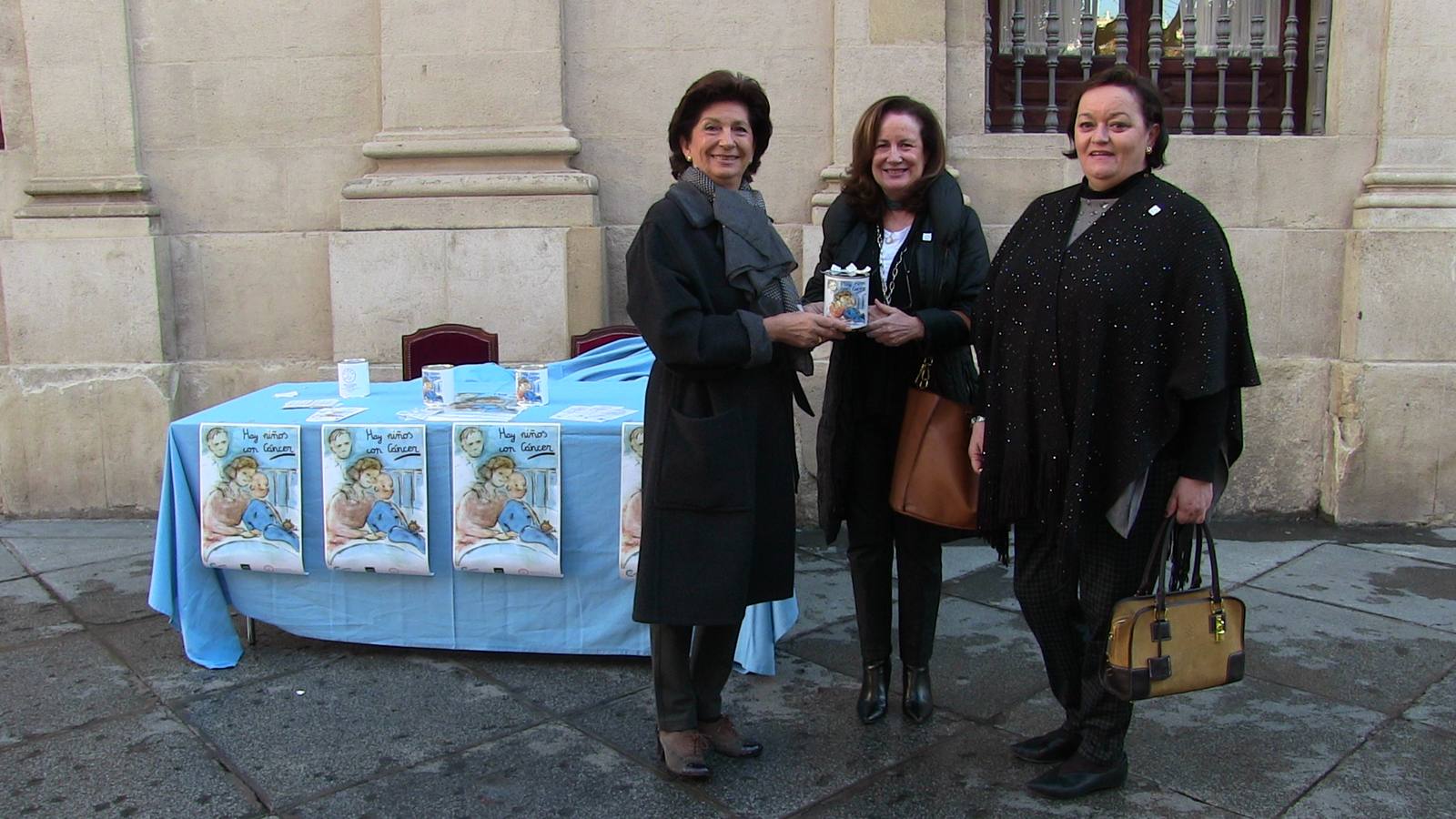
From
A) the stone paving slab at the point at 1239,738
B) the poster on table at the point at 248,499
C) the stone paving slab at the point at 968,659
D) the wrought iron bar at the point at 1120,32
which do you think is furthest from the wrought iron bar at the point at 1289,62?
the poster on table at the point at 248,499

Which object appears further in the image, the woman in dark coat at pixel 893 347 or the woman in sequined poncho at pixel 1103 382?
the woman in dark coat at pixel 893 347

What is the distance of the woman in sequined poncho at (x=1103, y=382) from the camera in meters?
2.78

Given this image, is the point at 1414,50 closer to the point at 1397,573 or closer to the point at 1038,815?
the point at 1397,573

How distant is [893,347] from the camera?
3.36m

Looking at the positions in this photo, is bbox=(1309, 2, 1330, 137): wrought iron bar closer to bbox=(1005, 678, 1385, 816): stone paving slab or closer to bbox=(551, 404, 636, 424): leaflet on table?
bbox=(1005, 678, 1385, 816): stone paving slab

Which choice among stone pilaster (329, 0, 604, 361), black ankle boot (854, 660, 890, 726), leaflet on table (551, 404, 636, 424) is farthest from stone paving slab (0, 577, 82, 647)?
black ankle boot (854, 660, 890, 726)

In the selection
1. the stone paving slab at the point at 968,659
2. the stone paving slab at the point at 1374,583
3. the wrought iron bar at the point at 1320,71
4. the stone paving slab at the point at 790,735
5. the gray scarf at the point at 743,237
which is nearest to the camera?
the gray scarf at the point at 743,237

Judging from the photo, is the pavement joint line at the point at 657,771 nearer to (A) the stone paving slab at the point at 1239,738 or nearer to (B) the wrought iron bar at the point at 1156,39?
(A) the stone paving slab at the point at 1239,738

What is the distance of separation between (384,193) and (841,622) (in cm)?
327

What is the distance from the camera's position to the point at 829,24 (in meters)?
5.91

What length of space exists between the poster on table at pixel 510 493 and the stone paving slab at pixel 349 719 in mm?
461

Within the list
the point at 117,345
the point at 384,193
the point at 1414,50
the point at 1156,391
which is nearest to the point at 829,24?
the point at 384,193

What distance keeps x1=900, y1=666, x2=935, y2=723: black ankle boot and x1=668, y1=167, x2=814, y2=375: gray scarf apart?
1243mm

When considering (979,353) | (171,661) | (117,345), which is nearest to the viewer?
(979,353)
